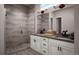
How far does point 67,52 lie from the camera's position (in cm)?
196

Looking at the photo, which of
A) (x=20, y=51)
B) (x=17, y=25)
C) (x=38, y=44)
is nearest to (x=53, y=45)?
(x=38, y=44)

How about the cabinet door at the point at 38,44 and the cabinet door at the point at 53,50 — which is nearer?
the cabinet door at the point at 53,50

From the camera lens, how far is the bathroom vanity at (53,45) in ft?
6.32

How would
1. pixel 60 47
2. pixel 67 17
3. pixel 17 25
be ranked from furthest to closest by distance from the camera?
pixel 17 25
pixel 67 17
pixel 60 47

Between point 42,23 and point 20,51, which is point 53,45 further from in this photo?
point 42,23

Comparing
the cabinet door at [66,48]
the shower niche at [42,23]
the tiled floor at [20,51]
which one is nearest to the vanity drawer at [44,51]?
the tiled floor at [20,51]

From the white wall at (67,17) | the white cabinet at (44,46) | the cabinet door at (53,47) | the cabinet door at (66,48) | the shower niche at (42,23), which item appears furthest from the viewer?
the shower niche at (42,23)

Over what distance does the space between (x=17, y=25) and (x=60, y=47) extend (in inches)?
110

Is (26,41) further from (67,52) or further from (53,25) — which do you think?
(67,52)

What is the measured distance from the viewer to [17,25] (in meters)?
4.44

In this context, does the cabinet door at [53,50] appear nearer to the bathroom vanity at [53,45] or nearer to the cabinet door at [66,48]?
the bathroom vanity at [53,45]

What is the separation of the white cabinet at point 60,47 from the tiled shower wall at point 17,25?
7.20 ft

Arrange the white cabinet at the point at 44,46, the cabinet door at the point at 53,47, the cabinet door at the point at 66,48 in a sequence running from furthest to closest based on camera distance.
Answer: the white cabinet at the point at 44,46 < the cabinet door at the point at 53,47 < the cabinet door at the point at 66,48
